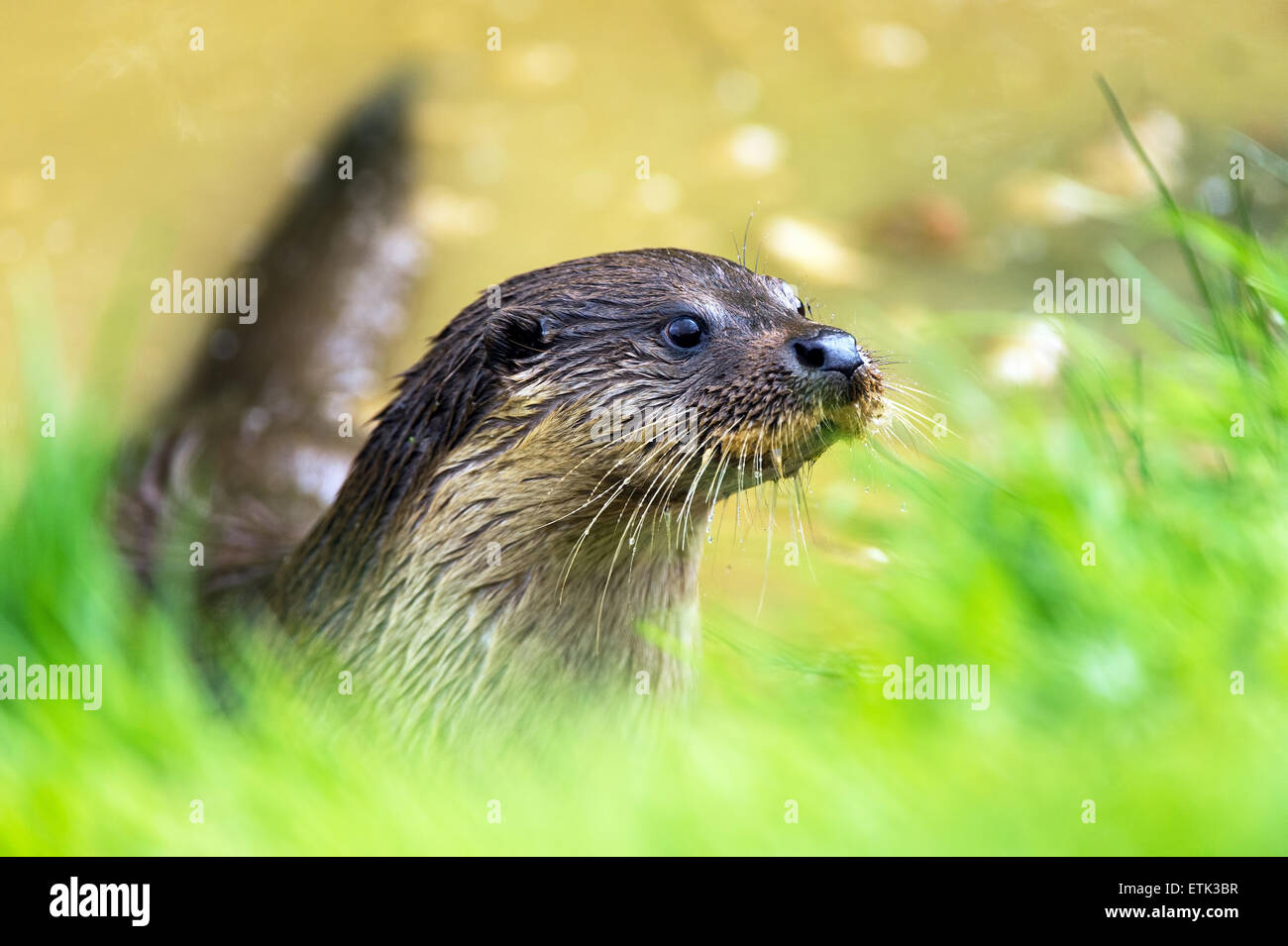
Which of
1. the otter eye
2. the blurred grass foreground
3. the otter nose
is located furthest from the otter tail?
the otter nose

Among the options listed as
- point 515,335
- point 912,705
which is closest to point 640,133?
point 515,335

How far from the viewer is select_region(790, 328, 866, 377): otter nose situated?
2.30 meters

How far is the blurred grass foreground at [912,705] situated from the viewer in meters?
1.37

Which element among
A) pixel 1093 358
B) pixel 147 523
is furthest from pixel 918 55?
pixel 147 523

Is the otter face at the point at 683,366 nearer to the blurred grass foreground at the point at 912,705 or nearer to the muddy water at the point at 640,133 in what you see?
the blurred grass foreground at the point at 912,705

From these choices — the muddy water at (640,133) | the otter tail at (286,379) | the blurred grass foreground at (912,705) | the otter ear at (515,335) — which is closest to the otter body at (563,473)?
the otter ear at (515,335)

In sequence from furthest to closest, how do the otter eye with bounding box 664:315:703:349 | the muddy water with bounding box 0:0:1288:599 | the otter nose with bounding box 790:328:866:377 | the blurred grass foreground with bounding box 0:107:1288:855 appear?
the muddy water with bounding box 0:0:1288:599, the otter eye with bounding box 664:315:703:349, the otter nose with bounding box 790:328:866:377, the blurred grass foreground with bounding box 0:107:1288:855

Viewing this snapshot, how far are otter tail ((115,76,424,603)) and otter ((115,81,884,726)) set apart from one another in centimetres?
63

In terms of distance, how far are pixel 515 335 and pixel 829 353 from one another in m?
0.62

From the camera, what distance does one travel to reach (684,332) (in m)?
2.45

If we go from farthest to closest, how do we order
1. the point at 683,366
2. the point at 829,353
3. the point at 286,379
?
the point at 286,379 → the point at 683,366 → the point at 829,353

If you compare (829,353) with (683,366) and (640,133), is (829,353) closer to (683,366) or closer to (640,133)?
(683,366)

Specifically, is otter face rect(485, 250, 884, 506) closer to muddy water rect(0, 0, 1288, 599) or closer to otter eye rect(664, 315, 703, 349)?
otter eye rect(664, 315, 703, 349)

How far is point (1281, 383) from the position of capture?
2.14 metres
